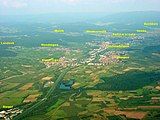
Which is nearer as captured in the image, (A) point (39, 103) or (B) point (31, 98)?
(A) point (39, 103)

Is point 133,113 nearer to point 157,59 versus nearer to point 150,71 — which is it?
point 150,71

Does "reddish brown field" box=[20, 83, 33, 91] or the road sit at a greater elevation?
the road

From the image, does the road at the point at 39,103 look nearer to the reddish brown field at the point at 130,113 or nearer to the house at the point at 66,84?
the house at the point at 66,84

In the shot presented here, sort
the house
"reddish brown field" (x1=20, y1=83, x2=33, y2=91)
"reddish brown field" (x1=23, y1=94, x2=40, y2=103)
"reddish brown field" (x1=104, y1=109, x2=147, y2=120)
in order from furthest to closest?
"reddish brown field" (x1=20, y1=83, x2=33, y2=91) < the house < "reddish brown field" (x1=23, y1=94, x2=40, y2=103) < "reddish brown field" (x1=104, y1=109, x2=147, y2=120)

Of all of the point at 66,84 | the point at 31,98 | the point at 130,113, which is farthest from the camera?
the point at 66,84

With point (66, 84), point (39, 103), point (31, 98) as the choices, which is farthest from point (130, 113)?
point (66, 84)

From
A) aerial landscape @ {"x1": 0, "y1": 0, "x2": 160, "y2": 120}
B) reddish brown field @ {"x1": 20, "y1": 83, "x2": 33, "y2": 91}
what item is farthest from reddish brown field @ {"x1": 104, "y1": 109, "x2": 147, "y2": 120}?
reddish brown field @ {"x1": 20, "y1": 83, "x2": 33, "y2": 91}

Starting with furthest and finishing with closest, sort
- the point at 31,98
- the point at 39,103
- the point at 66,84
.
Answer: the point at 66,84
the point at 31,98
the point at 39,103

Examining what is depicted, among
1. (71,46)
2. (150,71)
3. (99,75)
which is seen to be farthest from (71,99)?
(71,46)

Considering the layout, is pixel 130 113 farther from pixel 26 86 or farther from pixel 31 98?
pixel 26 86

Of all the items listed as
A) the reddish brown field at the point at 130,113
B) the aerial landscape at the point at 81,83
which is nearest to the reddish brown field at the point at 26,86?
the aerial landscape at the point at 81,83

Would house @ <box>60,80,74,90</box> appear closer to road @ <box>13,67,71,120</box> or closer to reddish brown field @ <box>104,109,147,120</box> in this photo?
road @ <box>13,67,71,120</box>

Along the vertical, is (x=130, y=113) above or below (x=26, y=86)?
above
